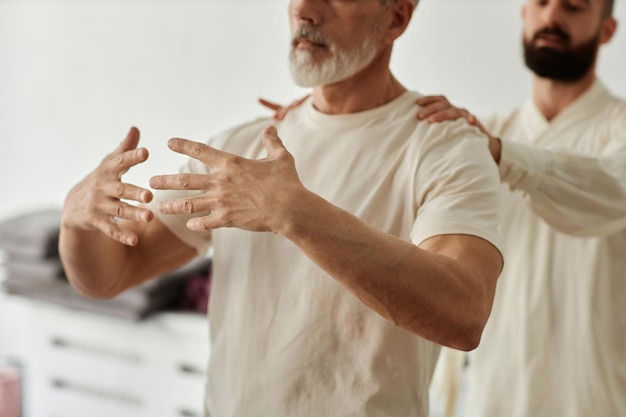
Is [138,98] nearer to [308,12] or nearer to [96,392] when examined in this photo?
[96,392]

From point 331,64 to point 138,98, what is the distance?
172cm

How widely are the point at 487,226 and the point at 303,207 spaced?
275 mm

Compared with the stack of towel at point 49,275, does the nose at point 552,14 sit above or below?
above

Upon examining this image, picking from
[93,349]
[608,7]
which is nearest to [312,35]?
[608,7]

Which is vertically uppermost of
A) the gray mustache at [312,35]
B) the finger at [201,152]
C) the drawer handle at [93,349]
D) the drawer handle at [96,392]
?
the gray mustache at [312,35]

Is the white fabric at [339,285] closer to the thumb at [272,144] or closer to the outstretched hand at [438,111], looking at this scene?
the outstretched hand at [438,111]

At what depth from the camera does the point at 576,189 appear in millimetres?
1540

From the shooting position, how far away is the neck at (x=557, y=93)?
1853 mm

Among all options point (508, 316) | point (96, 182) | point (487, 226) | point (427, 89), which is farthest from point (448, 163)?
point (427, 89)

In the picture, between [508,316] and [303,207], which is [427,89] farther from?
[303,207]

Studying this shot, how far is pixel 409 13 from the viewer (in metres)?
1.29

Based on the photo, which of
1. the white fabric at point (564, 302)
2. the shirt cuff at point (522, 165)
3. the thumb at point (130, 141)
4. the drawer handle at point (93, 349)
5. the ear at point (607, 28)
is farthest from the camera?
the drawer handle at point (93, 349)

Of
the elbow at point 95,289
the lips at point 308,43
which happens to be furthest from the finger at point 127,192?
the lips at point 308,43

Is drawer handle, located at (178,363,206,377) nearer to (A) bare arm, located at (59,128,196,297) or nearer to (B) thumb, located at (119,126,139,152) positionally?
(A) bare arm, located at (59,128,196,297)
